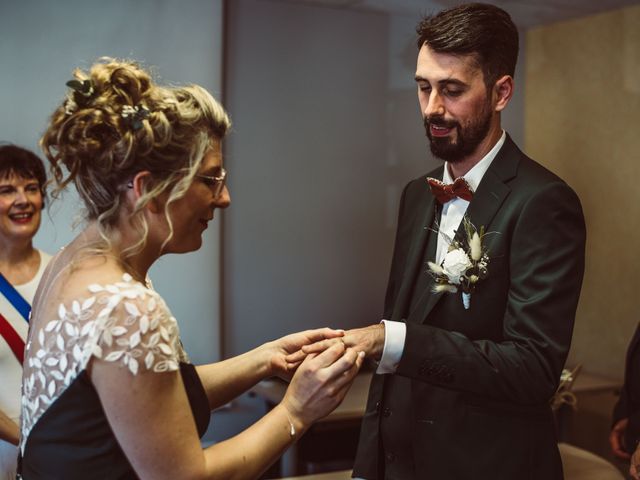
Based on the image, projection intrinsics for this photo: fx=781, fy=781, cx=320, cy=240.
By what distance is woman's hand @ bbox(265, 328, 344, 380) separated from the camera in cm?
209

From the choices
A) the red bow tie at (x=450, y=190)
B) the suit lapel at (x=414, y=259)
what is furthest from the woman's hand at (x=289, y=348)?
the red bow tie at (x=450, y=190)

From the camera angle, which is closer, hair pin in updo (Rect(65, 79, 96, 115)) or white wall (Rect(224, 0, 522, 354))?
hair pin in updo (Rect(65, 79, 96, 115))

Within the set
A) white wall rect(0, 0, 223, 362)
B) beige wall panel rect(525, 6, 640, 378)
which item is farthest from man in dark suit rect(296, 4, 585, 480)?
beige wall panel rect(525, 6, 640, 378)

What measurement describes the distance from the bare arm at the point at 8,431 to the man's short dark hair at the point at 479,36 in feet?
6.06

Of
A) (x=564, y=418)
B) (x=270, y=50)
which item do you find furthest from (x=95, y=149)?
(x=564, y=418)

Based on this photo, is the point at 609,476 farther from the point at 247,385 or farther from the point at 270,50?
the point at 270,50

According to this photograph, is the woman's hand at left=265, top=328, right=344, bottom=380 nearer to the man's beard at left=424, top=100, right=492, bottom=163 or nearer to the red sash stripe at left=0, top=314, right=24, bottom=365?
the man's beard at left=424, top=100, right=492, bottom=163

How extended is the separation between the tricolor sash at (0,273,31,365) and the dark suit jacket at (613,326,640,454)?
2.37 meters

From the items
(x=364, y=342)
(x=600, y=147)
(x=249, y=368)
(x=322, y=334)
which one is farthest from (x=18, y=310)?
(x=600, y=147)

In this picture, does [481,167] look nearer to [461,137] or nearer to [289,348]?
[461,137]

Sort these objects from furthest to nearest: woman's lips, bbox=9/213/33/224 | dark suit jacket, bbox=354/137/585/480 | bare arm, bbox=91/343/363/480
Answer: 1. woman's lips, bbox=9/213/33/224
2. dark suit jacket, bbox=354/137/585/480
3. bare arm, bbox=91/343/363/480

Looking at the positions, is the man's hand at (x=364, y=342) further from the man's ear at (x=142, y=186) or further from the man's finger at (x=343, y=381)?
the man's ear at (x=142, y=186)

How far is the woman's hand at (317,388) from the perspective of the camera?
5.71ft

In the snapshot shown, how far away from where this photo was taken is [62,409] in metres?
1.51
